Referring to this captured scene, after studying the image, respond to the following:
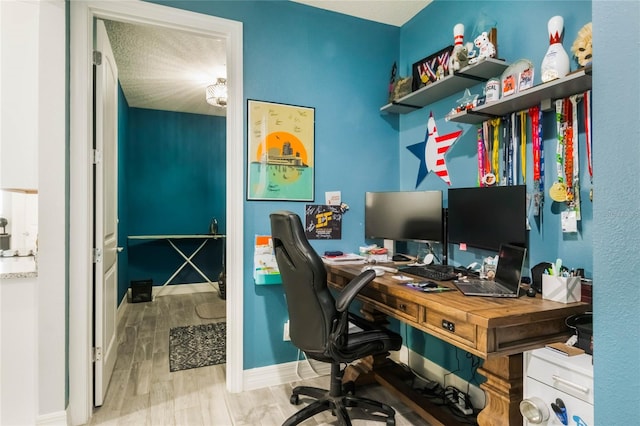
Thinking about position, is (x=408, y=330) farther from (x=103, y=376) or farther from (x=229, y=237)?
(x=103, y=376)

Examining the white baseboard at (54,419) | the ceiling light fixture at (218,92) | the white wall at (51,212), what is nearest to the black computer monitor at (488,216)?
the white wall at (51,212)

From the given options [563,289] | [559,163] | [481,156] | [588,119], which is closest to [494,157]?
[481,156]

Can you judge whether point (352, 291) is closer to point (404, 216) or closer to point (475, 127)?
point (404, 216)

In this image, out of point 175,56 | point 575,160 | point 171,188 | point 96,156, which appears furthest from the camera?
point 171,188

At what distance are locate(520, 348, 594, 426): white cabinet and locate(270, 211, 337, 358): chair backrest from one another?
0.79m

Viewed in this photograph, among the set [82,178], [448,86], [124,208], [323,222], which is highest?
[448,86]

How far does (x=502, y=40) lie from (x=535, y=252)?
47.3 inches

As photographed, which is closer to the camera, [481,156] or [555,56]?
[555,56]

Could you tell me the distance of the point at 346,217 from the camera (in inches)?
101

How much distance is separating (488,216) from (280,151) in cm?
137

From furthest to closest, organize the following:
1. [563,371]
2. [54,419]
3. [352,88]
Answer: [352,88], [54,419], [563,371]

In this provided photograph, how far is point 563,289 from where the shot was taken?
1.35m

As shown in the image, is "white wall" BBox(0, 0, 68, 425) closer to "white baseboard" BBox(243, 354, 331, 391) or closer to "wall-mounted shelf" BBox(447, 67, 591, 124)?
"white baseboard" BBox(243, 354, 331, 391)

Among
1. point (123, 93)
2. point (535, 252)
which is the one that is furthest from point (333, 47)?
point (123, 93)
